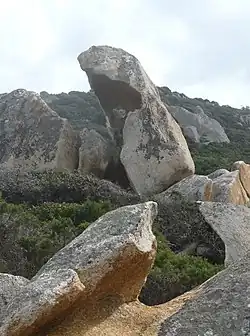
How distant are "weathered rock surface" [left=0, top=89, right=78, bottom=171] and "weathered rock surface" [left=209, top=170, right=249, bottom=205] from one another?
4827 millimetres

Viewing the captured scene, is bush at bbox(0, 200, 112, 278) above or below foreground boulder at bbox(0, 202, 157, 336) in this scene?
above

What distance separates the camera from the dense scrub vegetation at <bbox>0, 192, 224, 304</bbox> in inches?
352

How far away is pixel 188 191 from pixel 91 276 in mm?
11359

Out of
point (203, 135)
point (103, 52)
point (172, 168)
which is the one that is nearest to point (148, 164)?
point (172, 168)

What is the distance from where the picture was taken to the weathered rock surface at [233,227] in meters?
9.97

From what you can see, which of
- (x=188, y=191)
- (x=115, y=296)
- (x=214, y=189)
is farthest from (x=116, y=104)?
(x=115, y=296)

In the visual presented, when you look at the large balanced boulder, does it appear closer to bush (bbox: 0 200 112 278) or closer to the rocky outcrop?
bush (bbox: 0 200 112 278)

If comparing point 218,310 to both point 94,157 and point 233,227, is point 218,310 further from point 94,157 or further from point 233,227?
point 94,157

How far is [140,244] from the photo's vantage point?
18.1 feet

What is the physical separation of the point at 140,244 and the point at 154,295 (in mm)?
3383

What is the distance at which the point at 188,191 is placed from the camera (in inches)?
650

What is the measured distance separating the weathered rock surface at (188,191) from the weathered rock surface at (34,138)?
3.38 m

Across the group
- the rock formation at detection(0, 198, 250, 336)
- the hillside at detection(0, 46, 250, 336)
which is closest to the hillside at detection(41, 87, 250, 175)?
the hillside at detection(0, 46, 250, 336)

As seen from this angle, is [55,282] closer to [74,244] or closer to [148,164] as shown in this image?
[74,244]
